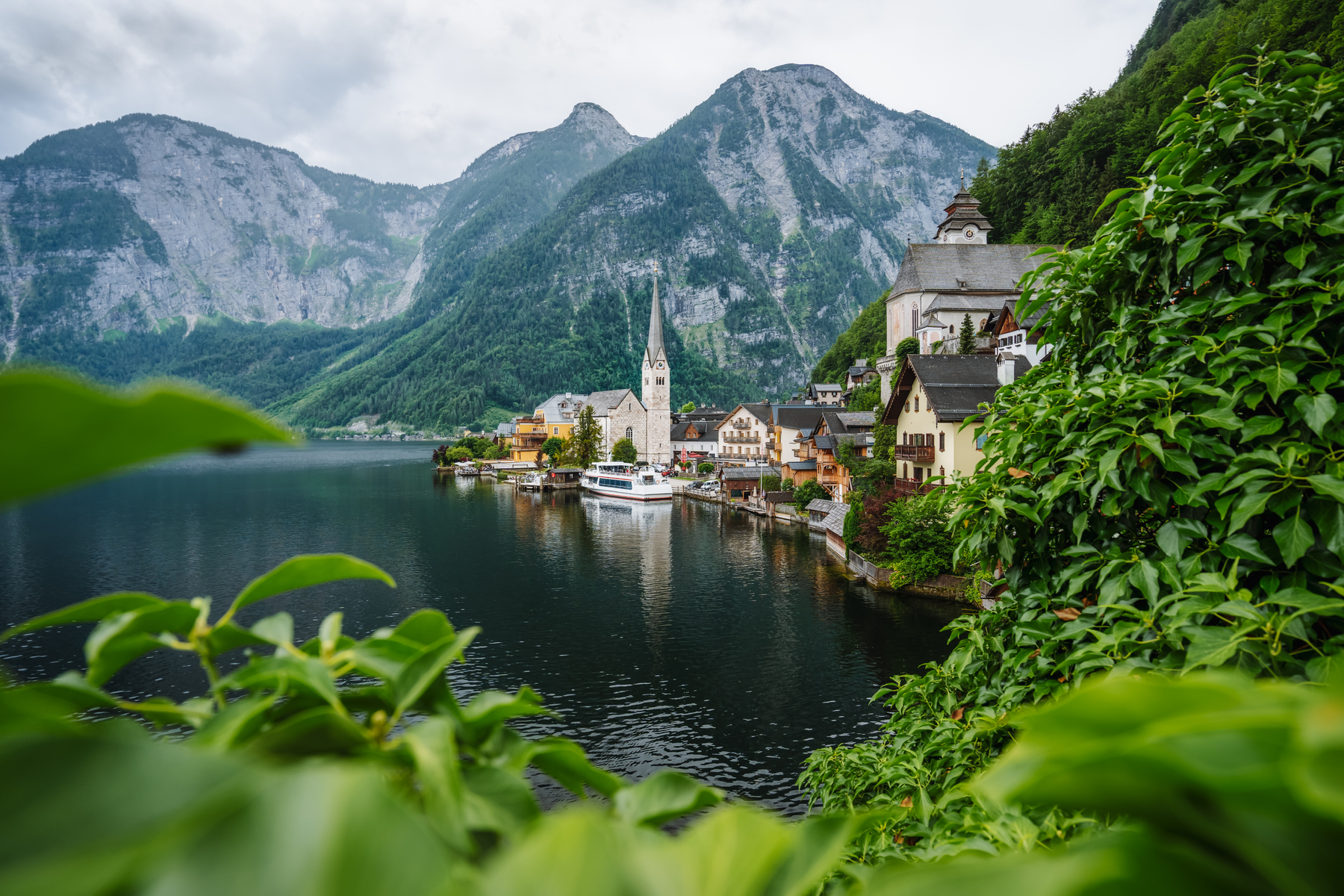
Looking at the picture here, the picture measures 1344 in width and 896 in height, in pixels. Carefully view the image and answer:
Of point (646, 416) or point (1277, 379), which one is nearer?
point (1277, 379)

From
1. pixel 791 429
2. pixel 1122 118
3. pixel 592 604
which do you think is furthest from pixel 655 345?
pixel 592 604

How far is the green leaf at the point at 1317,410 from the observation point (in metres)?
2.09

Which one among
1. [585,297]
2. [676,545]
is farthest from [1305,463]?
[585,297]

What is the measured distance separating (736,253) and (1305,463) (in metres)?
174

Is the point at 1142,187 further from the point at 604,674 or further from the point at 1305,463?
the point at 604,674

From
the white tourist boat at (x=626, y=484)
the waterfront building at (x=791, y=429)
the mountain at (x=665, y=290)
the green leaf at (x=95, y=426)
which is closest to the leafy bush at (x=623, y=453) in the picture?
the white tourist boat at (x=626, y=484)

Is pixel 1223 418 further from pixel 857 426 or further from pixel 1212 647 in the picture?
pixel 857 426

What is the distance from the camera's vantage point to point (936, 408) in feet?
80.2

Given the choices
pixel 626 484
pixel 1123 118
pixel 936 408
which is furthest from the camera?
pixel 626 484

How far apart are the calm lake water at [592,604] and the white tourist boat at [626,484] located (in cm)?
441

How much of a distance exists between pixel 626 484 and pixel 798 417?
15.5 meters

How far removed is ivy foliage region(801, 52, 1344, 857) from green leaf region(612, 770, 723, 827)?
1426 millimetres

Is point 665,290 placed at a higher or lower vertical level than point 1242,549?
higher

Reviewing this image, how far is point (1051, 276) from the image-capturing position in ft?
11.0
